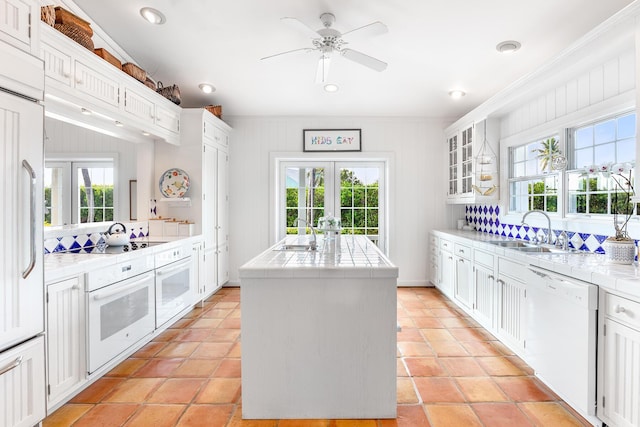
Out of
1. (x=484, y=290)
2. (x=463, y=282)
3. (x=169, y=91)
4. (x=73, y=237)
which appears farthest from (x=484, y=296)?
(x=169, y=91)

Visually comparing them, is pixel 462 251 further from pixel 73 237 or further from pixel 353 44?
pixel 73 237

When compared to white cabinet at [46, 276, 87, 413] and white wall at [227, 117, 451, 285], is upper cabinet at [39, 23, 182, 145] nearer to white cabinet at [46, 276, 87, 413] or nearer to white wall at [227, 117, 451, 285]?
white cabinet at [46, 276, 87, 413]

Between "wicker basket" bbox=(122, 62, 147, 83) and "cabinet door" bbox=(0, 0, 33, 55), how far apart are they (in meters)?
1.51

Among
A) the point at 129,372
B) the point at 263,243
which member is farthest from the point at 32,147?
the point at 263,243

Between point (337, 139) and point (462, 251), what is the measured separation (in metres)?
2.32

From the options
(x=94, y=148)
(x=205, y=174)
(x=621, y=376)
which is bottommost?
(x=621, y=376)

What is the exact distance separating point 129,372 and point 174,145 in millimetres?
2474

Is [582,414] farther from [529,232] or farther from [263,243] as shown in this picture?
[263,243]

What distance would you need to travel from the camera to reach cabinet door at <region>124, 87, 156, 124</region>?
3111 mm

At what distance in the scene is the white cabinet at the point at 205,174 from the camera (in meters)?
4.12

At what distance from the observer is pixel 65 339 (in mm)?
2098

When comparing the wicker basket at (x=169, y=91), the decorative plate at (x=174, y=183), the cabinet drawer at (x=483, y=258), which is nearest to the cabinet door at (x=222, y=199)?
the decorative plate at (x=174, y=183)

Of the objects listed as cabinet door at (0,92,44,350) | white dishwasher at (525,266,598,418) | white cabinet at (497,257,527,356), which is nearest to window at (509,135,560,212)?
white cabinet at (497,257,527,356)

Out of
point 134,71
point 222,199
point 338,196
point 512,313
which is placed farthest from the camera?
point 338,196
